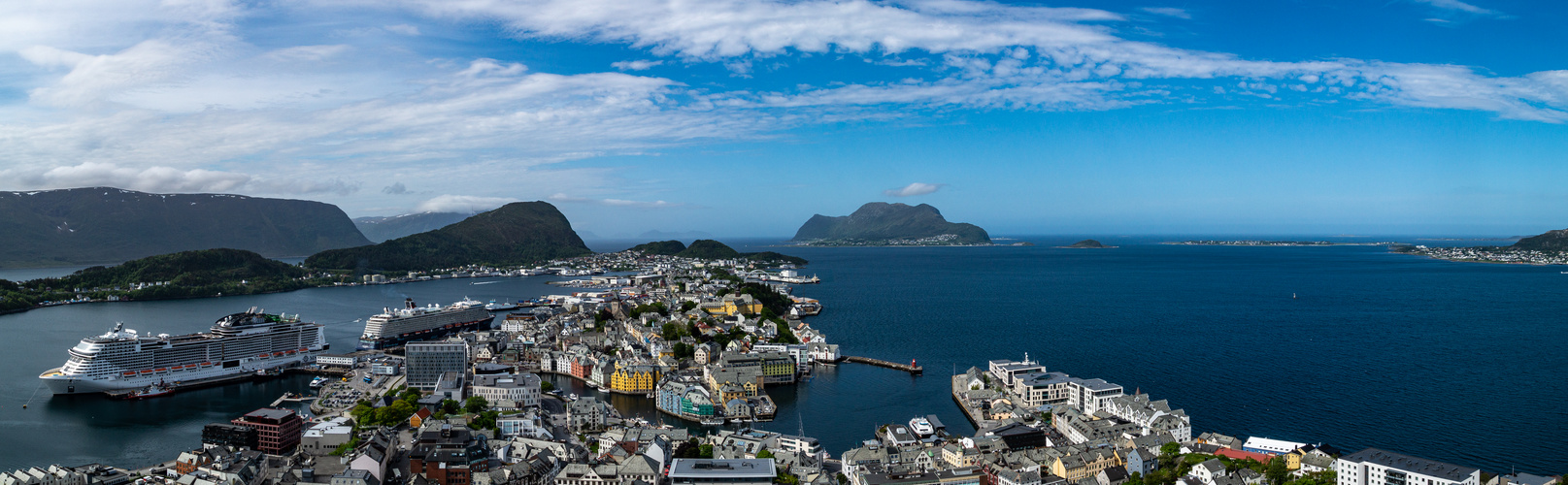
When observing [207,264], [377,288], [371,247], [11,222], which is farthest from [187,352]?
[11,222]

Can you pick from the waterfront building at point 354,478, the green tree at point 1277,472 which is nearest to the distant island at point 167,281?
the waterfront building at point 354,478

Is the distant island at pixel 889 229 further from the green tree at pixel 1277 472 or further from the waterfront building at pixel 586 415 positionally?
the green tree at pixel 1277 472

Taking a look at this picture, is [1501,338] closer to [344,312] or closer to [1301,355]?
[1301,355]

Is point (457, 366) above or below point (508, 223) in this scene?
below

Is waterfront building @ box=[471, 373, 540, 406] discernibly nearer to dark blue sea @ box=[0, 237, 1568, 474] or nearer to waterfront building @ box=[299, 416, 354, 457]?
dark blue sea @ box=[0, 237, 1568, 474]

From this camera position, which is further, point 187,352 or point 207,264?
point 207,264

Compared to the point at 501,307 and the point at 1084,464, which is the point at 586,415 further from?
the point at 501,307

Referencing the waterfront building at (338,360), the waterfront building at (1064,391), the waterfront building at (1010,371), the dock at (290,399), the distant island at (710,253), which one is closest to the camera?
the waterfront building at (1064,391)
